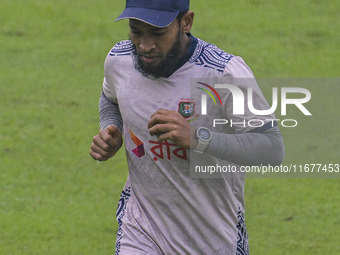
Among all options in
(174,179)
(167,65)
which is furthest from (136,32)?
(174,179)

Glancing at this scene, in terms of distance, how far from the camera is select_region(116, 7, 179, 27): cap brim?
6.00 m

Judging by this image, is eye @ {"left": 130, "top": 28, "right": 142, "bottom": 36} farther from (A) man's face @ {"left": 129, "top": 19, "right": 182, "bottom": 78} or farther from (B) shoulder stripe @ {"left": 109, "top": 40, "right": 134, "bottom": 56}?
(B) shoulder stripe @ {"left": 109, "top": 40, "right": 134, "bottom": 56}

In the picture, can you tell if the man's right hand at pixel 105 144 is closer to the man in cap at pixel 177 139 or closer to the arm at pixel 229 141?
the man in cap at pixel 177 139

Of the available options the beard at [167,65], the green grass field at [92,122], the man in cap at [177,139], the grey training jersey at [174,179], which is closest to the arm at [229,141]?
the man in cap at [177,139]

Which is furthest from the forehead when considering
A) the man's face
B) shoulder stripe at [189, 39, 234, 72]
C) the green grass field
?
the green grass field

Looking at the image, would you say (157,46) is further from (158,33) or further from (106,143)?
(106,143)

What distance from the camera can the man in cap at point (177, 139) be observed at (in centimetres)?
604

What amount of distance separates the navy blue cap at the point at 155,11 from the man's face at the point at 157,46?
0.16 ft

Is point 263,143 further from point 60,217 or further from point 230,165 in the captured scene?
point 60,217

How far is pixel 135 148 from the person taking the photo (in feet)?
20.9

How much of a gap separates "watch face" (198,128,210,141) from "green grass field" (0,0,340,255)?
389 centimetres

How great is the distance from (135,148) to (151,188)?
0.81 feet

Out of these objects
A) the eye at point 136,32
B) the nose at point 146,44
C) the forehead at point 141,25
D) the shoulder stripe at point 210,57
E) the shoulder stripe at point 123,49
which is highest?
the forehead at point 141,25

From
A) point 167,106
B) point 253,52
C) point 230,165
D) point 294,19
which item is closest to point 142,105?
point 167,106
